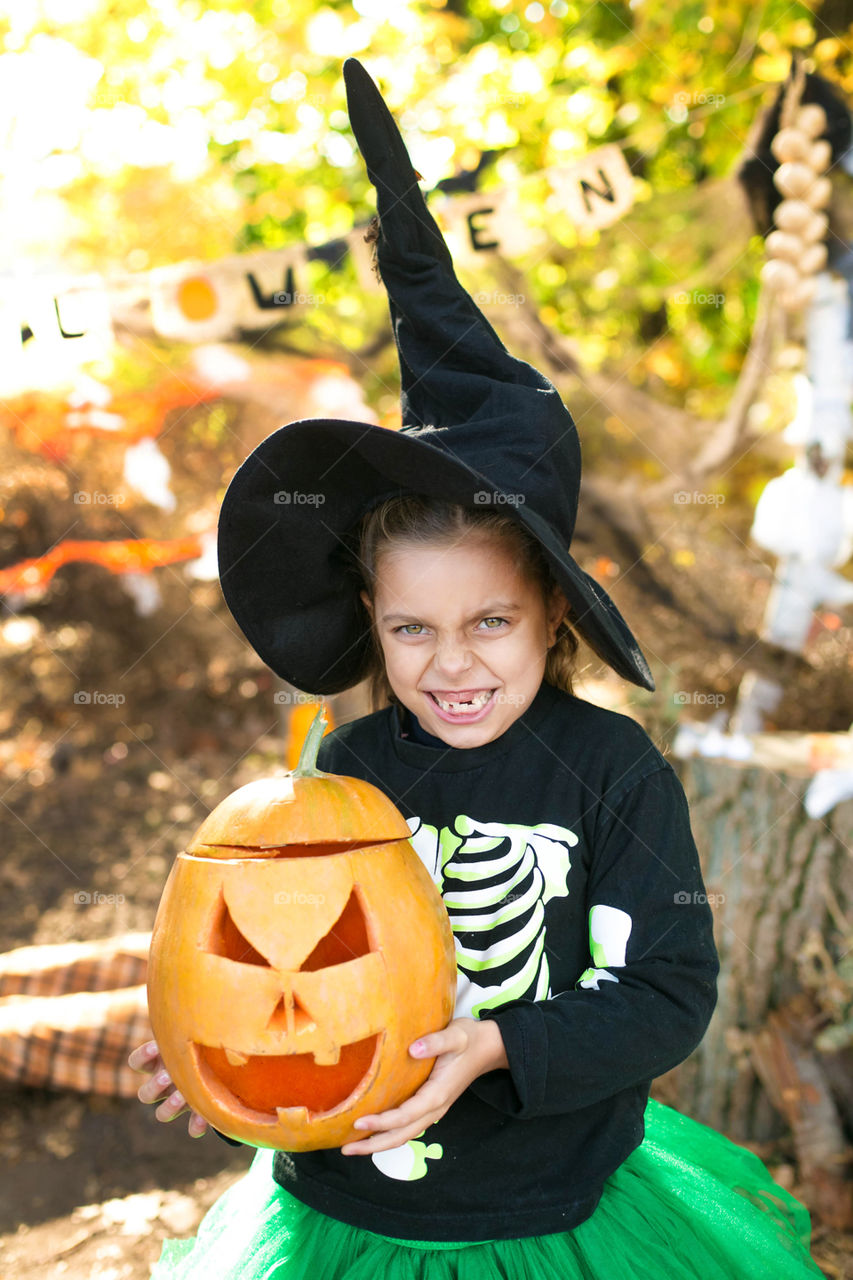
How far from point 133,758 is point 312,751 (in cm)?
425

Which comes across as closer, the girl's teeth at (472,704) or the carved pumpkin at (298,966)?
the carved pumpkin at (298,966)

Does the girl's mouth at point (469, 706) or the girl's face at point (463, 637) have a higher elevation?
the girl's face at point (463, 637)

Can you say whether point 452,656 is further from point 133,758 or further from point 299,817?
point 133,758

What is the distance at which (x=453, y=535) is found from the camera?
4.76 ft

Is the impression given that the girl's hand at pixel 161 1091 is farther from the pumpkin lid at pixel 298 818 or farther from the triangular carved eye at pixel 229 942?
the pumpkin lid at pixel 298 818

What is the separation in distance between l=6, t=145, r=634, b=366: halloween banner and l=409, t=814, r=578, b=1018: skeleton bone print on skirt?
2754 mm

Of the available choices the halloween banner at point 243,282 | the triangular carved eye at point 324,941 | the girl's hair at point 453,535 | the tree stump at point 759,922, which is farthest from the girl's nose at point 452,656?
the halloween banner at point 243,282

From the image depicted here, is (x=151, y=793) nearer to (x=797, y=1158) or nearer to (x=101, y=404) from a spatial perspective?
(x=101, y=404)

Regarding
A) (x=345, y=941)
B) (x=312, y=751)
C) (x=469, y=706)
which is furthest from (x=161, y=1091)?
(x=469, y=706)

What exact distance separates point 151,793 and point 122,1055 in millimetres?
2203

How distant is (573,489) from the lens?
1.46 meters

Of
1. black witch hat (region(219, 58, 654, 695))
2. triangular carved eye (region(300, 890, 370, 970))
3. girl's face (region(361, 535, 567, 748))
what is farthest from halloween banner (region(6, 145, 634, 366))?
triangular carved eye (region(300, 890, 370, 970))

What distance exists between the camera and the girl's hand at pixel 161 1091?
1.33 metres

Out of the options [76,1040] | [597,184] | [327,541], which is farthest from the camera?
[597,184]
